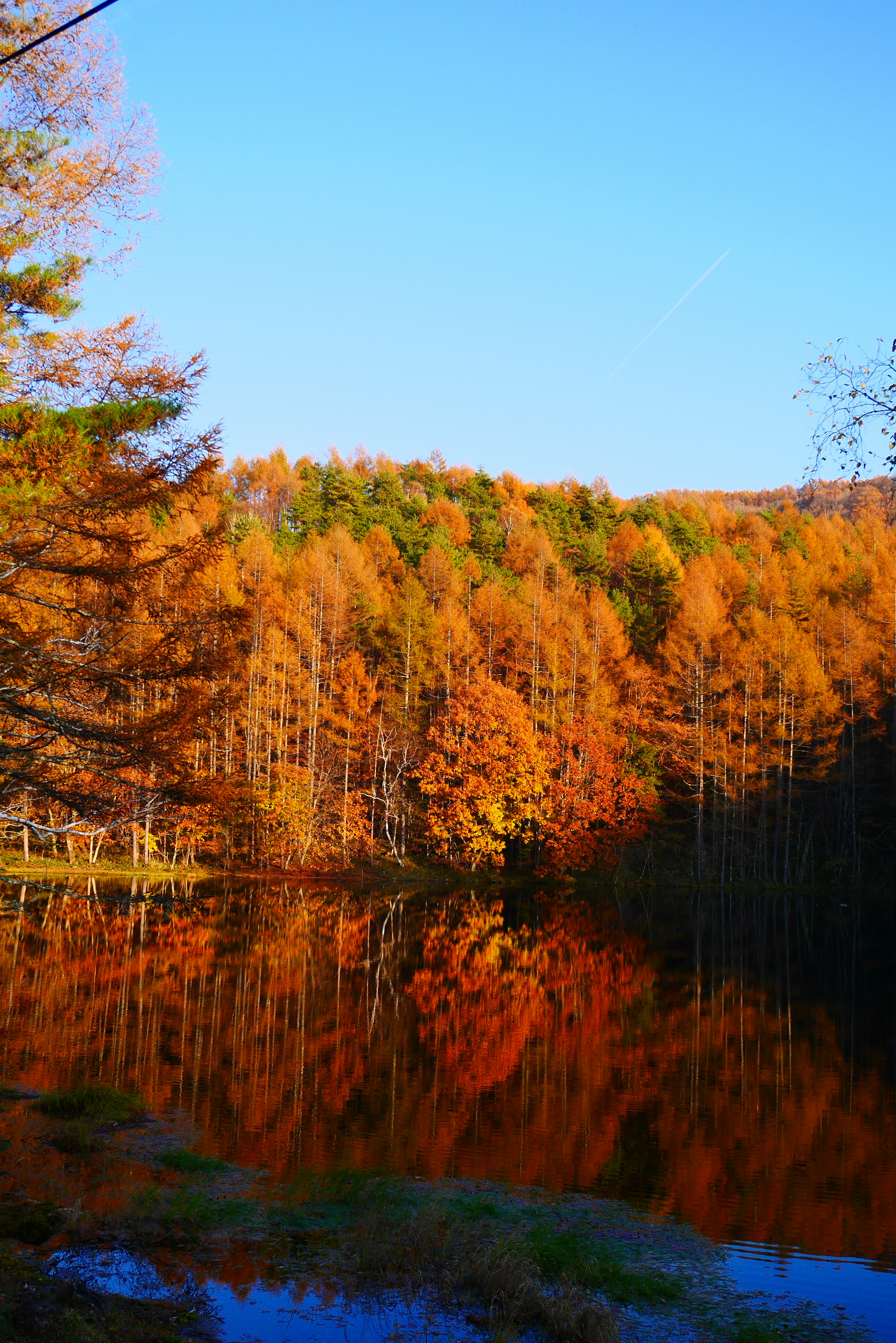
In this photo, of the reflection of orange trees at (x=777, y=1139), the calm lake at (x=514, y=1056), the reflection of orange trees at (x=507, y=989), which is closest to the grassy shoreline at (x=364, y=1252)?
the calm lake at (x=514, y=1056)

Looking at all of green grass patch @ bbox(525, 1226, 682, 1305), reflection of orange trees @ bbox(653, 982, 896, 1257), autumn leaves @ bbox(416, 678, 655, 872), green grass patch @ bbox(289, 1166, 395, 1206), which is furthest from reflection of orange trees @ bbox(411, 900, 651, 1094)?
autumn leaves @ bbox(416, 678, 655, 872)

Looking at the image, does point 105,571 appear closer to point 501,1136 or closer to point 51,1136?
point 51,1136

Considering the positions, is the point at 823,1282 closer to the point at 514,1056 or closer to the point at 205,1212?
the point at 205,1212

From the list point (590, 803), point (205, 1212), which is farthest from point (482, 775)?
point (205, 1212)

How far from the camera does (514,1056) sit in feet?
42.7

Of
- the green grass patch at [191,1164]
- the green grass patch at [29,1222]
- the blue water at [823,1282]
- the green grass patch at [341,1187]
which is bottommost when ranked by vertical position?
the blue water at [823,1282]

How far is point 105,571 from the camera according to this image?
9.19 meters

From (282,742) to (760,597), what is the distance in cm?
2388

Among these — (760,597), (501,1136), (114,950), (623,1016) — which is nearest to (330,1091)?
(501,1136)

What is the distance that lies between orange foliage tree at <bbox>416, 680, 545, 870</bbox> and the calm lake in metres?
12.6

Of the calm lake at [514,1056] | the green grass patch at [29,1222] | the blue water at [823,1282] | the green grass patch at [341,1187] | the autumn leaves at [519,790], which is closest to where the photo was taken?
the green grass patch at [29,1222]

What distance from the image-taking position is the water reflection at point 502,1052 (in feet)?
29.1

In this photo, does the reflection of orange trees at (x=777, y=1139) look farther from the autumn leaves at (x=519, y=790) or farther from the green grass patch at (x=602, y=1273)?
the autumn leaves at (x=519, y=790)

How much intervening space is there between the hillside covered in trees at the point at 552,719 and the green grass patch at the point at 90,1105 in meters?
23.8
